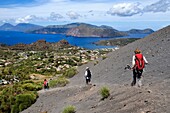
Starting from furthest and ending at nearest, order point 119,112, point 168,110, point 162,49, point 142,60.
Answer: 1. point 162,49
2. point 142,60
3. point 119,112
4. point 168,110

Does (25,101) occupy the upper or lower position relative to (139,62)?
lower

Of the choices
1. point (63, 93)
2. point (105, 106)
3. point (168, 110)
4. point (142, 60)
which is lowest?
point (63, 93)

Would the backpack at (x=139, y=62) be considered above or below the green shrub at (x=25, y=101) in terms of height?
above

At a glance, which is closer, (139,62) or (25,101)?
(139,62)

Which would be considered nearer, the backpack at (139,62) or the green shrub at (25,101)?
the backpack at (139,62)

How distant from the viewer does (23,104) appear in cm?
2773

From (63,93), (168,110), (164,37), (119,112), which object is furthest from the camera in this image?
(164,37)

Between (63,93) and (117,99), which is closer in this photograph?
(117,99)

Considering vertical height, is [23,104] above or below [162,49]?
below

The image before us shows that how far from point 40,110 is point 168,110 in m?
15.5

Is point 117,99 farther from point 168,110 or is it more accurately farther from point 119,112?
point 168,110

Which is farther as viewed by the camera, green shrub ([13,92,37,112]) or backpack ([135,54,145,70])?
green shrub ([13,92,37,112])

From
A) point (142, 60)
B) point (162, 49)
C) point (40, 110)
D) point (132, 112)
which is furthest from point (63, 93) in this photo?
point (132, 112)

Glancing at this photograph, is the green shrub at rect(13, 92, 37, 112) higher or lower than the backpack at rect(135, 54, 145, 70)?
lower
